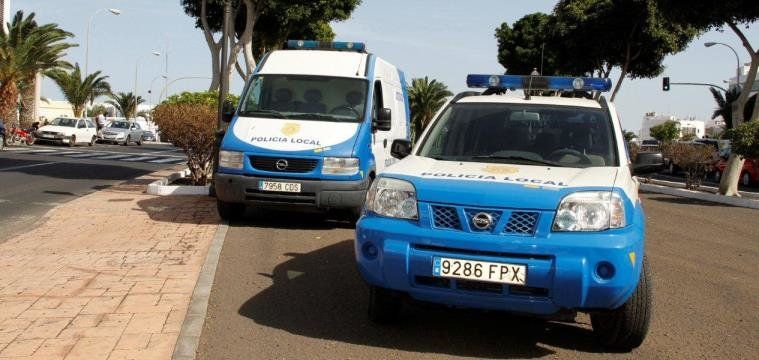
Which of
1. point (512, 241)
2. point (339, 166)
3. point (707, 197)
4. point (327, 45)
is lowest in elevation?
point (707, 197)

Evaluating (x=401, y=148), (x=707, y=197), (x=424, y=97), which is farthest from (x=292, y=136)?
(x=424, y=97)

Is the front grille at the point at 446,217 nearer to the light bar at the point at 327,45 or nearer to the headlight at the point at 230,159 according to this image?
the headlight at the point at 230,159

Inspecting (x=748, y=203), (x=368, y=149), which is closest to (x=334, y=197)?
(x=368, y=149)

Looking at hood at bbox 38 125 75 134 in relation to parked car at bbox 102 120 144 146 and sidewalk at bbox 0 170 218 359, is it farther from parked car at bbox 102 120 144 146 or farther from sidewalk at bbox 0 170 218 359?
sidewalk at bbox 0 170 218 359

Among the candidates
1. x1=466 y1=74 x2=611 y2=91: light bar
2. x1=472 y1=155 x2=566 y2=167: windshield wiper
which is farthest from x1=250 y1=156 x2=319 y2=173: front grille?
x1=472 y1=155 x2=566 y2=167: windshield wiper

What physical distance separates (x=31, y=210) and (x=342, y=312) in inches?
325

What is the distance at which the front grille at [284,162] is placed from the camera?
1002cm

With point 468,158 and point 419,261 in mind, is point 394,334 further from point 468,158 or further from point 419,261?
point 468,158

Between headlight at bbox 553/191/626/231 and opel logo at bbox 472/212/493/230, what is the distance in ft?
1.23

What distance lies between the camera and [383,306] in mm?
5449

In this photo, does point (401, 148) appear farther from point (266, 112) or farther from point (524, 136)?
point (266, 112)

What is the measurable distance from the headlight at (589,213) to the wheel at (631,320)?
20.5 inches

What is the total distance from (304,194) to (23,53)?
3221 centimetres

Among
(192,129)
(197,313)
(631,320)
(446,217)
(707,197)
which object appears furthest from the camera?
(707,197)
